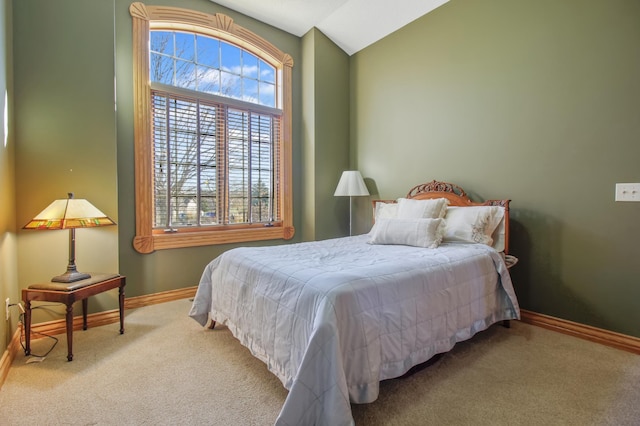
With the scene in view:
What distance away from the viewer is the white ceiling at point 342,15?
3396 mm

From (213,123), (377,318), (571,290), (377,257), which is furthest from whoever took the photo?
(213,123)

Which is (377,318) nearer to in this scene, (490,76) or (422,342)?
(422,342)

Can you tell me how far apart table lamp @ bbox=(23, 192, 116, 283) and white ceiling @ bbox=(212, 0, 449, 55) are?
275 cm

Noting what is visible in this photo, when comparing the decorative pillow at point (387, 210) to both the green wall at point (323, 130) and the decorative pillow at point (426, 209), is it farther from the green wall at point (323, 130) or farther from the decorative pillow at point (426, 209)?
the green wall at point (323, 130)

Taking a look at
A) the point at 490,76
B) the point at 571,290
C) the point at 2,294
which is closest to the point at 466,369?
the point at 571,290

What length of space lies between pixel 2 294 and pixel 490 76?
413cm

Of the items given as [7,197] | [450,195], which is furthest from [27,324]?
[450,195]

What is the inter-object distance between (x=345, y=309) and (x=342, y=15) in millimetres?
3612

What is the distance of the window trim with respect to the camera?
3.04 meters

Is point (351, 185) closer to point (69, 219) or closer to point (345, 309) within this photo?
point (345, 309)

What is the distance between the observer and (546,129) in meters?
2.53

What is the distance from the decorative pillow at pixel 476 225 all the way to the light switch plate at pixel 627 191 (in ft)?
2.41

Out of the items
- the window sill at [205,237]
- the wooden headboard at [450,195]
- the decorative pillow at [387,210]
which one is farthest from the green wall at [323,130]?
the wooden headboard at [450,195]

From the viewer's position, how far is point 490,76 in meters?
2.88
